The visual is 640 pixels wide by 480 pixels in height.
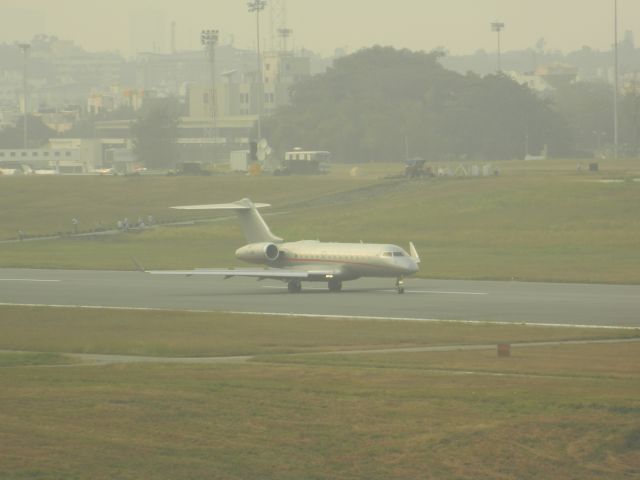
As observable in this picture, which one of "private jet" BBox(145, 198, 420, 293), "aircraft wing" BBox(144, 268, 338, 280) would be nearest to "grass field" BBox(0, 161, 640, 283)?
"private jet" BBox(145, 198, 420, 293)

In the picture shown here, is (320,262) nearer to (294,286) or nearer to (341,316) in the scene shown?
(294,286)

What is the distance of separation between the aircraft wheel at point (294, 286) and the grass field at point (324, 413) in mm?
20218

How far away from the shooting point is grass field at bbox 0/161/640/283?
87.1 metres

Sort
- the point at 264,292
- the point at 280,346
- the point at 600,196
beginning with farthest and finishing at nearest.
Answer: the point at 600,196
the point at 264,292
the point at 280,346

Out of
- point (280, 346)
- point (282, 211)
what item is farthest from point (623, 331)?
point (282, 211)

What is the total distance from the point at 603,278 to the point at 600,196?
41.1m

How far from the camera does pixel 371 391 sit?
37.6 metres

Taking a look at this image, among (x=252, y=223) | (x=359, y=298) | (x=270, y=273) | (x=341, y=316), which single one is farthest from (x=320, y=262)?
(x=341, y=316)

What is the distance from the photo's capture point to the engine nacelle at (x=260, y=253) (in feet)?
230

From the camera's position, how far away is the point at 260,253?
70.1 metres

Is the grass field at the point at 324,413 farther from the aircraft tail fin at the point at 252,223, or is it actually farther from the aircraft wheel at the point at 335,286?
the aircraft tail fin at the point at 252,223

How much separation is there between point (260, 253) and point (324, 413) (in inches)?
1407

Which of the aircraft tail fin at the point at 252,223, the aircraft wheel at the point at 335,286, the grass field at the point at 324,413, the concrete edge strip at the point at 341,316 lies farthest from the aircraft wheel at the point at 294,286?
the grass field at the point at 324,413

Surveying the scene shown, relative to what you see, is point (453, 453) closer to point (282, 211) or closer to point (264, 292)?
point (264, 292)
